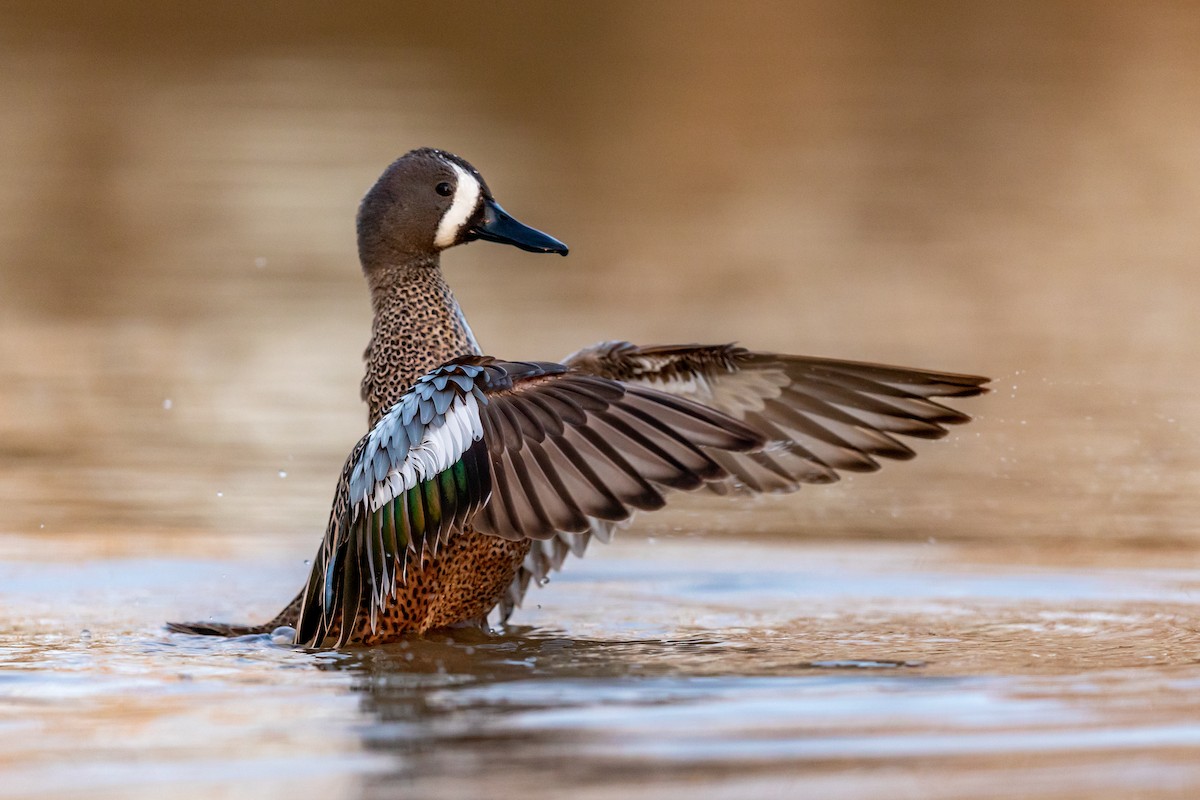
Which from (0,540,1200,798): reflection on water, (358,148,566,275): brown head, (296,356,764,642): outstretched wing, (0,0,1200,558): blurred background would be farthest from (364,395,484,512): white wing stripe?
(0,0,1200,558): blurred background

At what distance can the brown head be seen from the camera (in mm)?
5680

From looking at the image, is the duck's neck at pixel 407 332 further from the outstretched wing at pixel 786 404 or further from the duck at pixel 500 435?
the outstretched wing at pixel 786 404

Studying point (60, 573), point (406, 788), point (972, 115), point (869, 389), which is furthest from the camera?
point (972, 115)

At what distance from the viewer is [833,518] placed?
667 cm

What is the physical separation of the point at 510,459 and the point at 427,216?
1345mm

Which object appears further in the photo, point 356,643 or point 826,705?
point 356,643

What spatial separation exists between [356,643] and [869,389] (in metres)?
1.58

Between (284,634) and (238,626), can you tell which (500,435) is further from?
(238,626)

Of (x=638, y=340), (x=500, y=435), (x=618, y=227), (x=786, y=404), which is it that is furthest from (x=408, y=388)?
(x=618, y=227)

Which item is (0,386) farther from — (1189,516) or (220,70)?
(220,70)

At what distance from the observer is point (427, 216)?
568cm

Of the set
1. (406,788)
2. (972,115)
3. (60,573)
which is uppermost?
(972,115)

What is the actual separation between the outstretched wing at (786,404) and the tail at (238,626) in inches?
23.2

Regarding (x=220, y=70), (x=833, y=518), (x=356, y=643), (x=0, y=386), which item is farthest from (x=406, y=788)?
(x=220, y=70)
